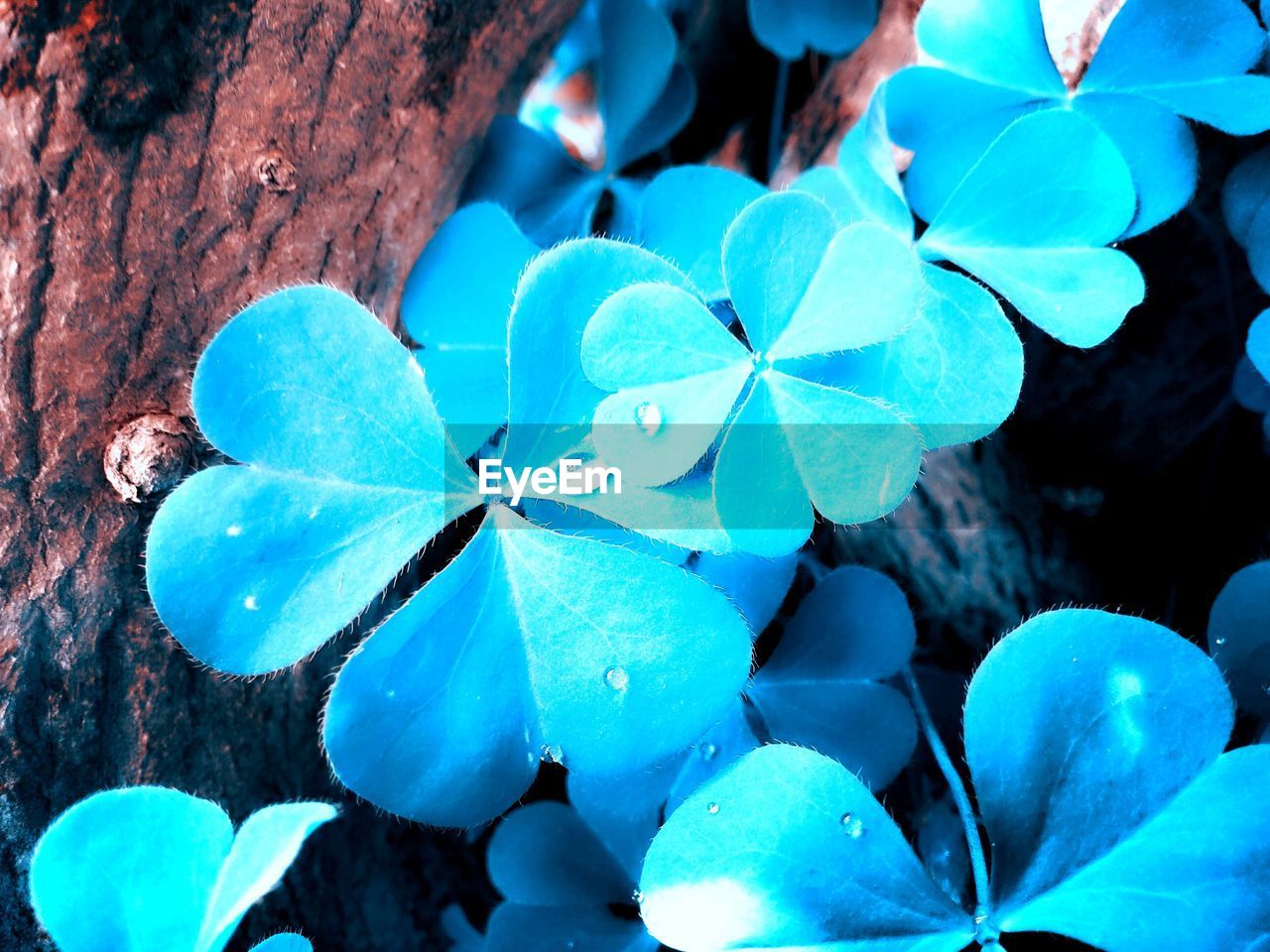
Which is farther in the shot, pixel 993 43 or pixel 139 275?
pixel 993 43

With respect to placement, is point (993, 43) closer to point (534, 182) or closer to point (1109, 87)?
point (1109, 87)

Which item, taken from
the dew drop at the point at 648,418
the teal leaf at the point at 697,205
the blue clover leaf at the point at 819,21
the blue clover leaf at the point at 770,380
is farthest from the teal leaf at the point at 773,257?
the blue clover leaf at the point at 819,21

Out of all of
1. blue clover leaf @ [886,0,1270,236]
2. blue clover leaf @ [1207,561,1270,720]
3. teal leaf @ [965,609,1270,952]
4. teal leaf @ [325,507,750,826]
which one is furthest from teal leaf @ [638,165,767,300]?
blue clover leaf @ [1207,561,1270,720]

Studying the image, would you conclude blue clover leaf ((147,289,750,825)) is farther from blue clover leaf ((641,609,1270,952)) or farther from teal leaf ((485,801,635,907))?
teal leaf ((485,801,635,907))

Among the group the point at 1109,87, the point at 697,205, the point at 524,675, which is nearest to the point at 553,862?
the point at 524,675

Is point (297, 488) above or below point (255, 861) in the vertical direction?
above
